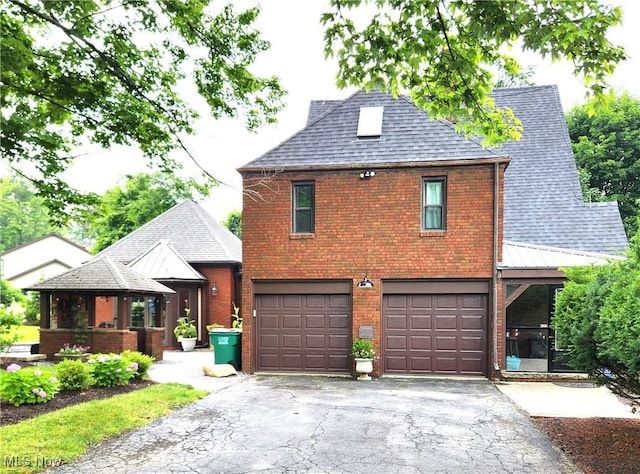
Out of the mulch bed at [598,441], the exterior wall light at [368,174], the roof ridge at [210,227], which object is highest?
the exterior wall light at [368,174]

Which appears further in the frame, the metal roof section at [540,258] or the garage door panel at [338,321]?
the garage door panel at [338,321]

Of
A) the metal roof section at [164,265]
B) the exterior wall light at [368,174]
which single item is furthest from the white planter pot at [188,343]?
the exterior wall light at [368,174]

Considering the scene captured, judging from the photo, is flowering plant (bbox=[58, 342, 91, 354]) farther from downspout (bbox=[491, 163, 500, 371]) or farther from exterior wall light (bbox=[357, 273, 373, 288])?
downspout (bbox=[491, 163, 500, 371])

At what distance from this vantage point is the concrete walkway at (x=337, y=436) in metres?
6.02

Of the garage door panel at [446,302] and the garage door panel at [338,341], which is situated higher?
the garage door panel at [446,302]

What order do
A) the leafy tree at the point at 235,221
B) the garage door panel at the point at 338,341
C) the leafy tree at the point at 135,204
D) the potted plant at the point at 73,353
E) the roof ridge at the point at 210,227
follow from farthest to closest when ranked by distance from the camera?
the leafy tree at the point at 235,221
the leafy tree at the point at 135,204
the roof ridge at the point at 210,227
the potted plant at the point at 73,353
the garage door panel at the point at 338,341

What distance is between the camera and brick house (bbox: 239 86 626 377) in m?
12.8

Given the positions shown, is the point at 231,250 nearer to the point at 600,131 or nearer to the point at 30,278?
the point at 600,131

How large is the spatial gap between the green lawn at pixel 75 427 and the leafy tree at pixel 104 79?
3.19m

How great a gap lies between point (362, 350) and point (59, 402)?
662 centimetres

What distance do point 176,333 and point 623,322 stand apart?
54.7 ft

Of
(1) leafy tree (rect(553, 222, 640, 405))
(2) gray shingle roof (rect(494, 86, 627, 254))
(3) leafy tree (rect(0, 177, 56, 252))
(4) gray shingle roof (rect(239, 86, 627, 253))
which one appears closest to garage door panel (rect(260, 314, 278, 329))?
(4) gray shingle roof (rect(239, 86, 627, 253))

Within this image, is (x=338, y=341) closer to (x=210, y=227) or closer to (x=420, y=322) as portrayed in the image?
(x=420, y=322)

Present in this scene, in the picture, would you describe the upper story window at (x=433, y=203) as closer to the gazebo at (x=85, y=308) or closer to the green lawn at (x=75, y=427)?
the green lawn at (x=75, y=427)
